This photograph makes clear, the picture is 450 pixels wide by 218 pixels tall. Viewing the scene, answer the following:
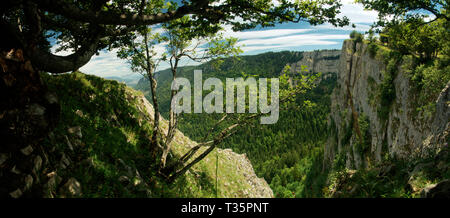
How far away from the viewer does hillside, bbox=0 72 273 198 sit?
4.93m

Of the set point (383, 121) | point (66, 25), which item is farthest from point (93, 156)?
point (383, 121)

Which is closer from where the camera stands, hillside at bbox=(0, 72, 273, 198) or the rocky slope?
hillside at bbox=(0, 72, 273, 198)

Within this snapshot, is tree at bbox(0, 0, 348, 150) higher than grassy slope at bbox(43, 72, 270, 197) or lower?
higher

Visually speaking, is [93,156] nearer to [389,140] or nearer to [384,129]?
[389,140]

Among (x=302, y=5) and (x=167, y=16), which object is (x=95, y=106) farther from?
(x=302, y=5)

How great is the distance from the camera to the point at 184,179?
1201 centimetres

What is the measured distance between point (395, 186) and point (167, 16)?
9114mm

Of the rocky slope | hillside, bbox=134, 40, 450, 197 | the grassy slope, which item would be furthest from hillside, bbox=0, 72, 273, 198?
the rocky slope

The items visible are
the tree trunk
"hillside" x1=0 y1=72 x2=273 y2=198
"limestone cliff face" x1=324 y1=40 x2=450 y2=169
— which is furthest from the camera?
"limestone cliff face" x1=324 y1=40 x2=450 y2=169

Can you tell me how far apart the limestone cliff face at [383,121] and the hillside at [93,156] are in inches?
484

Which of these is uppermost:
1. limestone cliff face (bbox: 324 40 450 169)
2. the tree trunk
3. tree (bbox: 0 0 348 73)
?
tree (bbox: 0 0 348 73)

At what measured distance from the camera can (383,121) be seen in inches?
1009

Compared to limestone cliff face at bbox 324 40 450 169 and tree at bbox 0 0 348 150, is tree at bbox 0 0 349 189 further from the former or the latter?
limestone cliff face at bbox 324 40 450 169

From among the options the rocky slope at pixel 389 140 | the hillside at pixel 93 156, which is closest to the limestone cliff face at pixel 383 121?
the rocky slope at pixel 389 140
